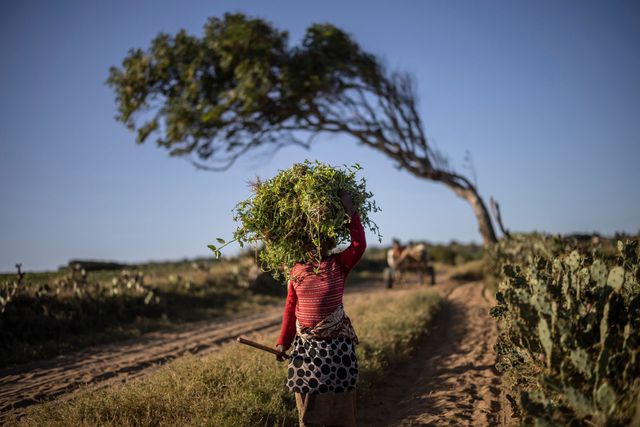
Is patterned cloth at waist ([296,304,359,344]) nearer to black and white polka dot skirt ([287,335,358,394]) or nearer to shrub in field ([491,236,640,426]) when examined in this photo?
black and white polka dot skirt ([287,335,358,394])

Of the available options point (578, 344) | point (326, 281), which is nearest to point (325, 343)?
point (326, 281)

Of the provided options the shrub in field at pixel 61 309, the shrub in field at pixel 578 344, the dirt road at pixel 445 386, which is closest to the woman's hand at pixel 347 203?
the shrub in field at pixel 578 344

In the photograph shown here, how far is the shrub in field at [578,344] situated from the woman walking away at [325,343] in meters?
1.31

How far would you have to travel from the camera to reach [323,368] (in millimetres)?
3553

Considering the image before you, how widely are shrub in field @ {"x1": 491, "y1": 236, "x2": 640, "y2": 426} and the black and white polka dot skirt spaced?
4.22ft

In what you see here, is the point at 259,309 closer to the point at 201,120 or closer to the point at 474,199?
the point at 201,120

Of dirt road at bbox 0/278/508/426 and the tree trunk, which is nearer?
dirt road at bbox 0/278/508/426

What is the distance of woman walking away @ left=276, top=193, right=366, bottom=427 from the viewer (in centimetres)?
354

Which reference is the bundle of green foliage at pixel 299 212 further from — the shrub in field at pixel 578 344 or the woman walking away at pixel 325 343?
the shrub in field at pixel 578 344

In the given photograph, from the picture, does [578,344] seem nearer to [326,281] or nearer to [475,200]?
[326,281]

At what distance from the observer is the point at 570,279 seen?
4.06 m

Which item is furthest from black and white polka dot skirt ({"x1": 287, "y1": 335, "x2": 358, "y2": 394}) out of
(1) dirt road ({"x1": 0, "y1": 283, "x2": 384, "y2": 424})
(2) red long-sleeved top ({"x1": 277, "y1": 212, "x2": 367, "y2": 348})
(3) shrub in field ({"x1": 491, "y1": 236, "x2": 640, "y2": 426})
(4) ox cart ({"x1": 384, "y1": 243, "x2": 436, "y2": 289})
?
(4) ox cart ({"x1": 384, "y1": 243, "x2": 436, "y2": 289})

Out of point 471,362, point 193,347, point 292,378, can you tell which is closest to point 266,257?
point 292,378

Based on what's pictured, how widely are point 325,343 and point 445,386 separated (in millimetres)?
3183
